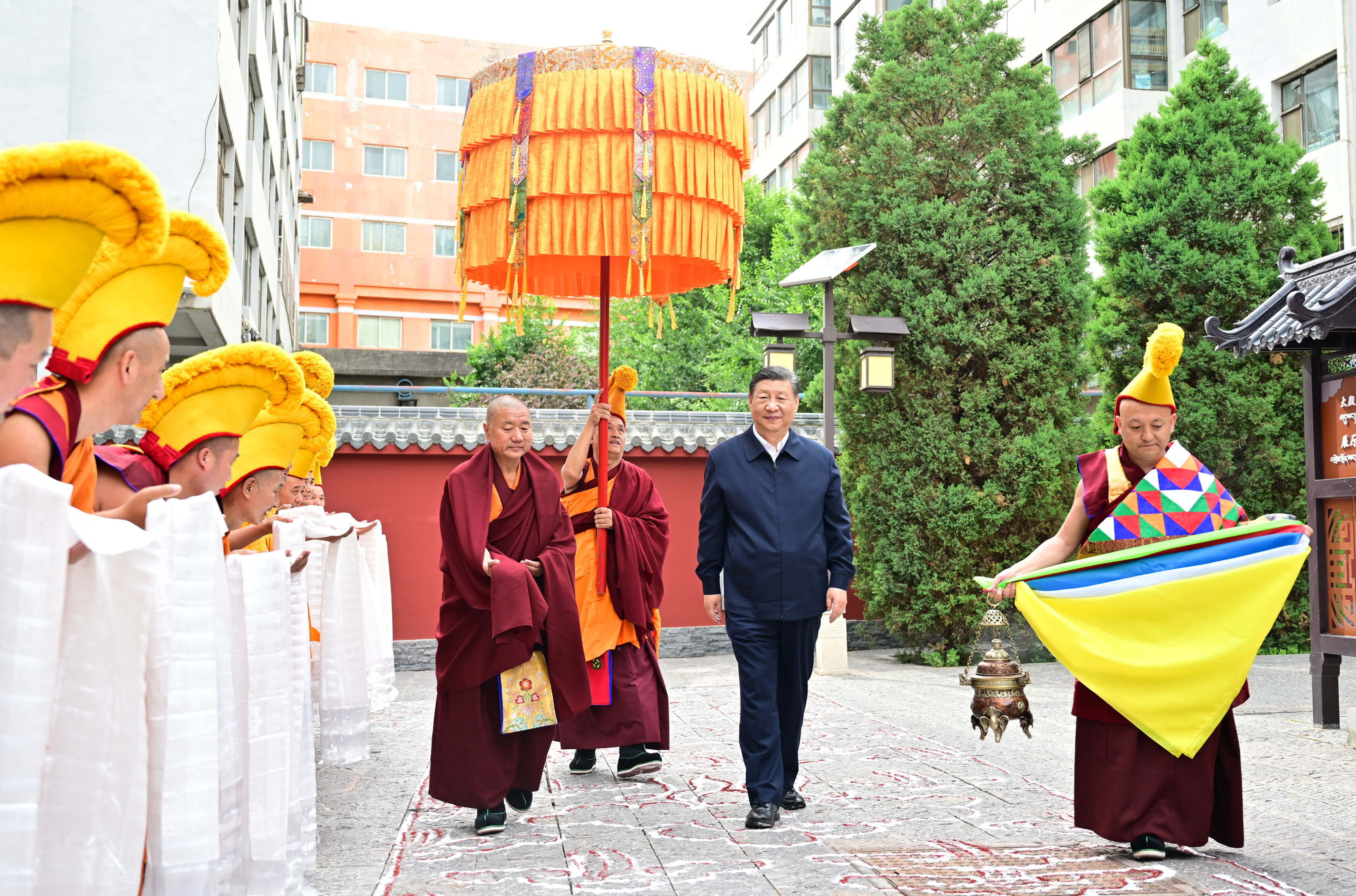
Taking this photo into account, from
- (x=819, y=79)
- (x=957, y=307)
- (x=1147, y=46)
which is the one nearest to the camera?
(x=957, y=307)

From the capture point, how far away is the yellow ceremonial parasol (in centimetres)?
523

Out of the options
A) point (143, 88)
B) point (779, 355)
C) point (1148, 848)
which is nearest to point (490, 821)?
point (1148, 848)

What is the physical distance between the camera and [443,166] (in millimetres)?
33062

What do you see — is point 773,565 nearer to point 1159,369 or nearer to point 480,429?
point 1159,369

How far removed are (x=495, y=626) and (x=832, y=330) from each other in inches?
250

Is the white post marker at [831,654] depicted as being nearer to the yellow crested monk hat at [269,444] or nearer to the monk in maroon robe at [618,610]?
the monk in maroon robe at [618,610]

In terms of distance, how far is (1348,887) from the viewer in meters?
3.65

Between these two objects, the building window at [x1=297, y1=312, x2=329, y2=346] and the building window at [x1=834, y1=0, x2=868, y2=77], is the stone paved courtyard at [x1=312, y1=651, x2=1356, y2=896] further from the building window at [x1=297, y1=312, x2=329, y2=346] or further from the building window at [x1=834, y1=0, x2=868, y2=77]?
the building window at [x1=297, y1=312, x2=329, y2=346]

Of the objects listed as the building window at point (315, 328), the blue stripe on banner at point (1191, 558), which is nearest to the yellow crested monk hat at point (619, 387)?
the blue stripe on banner at point (1191, 558)

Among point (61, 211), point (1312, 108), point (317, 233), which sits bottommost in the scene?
point (61, 211)

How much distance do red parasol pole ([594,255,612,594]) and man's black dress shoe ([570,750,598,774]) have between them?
88cm

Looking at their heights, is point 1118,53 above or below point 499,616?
above

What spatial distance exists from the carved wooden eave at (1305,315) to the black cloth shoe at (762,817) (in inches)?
175

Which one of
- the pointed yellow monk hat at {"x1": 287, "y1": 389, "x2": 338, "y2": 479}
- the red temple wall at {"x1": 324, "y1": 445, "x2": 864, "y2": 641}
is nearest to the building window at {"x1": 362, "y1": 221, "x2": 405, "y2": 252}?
the red temple wall at {"x1": 324, "y1": 445, "x2": 864, "y2": 641}
